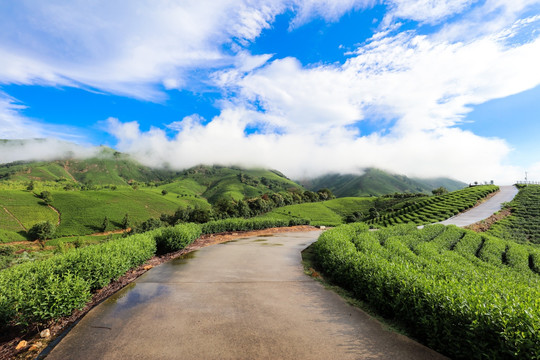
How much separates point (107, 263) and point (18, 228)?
10735 centimetres

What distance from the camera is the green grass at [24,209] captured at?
8191 cm

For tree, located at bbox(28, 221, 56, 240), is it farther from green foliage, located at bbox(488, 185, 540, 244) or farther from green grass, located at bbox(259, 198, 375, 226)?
green foliage, located at bbox(488, 185, 540, 244)

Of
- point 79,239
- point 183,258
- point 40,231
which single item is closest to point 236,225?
point 183,258

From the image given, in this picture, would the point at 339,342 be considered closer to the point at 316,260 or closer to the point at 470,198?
the point at 316,260

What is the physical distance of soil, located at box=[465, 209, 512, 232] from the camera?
30038 millimetres

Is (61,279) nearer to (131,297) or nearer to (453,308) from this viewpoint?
(131,297)

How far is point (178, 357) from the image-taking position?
15.3ft

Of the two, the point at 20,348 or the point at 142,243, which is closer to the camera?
the point at 20,348

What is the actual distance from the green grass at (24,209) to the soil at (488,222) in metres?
121

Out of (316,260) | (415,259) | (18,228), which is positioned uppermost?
(415,259)

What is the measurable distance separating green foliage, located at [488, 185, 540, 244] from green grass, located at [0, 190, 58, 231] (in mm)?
123881

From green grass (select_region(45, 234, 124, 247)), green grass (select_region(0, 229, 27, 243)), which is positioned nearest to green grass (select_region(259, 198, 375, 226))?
green grass (select_region(45, 234, 124, 247))

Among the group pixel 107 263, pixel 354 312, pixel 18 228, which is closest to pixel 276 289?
pixel 354 312

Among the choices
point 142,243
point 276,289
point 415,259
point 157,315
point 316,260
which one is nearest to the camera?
point 157,315
